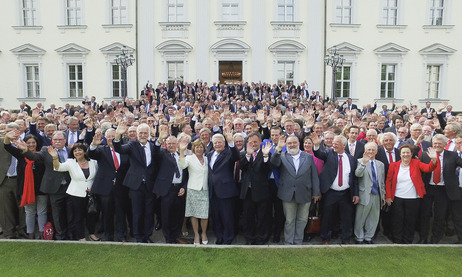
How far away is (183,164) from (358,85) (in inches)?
820

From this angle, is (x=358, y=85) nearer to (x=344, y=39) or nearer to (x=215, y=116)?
(x=344, y=39)

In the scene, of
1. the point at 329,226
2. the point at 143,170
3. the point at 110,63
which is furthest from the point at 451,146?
the point at 110,63

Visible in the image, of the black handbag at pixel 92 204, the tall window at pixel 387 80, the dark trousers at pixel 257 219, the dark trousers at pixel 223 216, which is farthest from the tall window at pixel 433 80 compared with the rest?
the black handbag at pixel 92 204

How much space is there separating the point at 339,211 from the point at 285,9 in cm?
1963

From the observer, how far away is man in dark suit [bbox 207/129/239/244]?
19.4 ft

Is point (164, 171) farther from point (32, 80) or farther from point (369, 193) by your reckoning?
point (32, 80)

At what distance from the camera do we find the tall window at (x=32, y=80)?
80.3 feet

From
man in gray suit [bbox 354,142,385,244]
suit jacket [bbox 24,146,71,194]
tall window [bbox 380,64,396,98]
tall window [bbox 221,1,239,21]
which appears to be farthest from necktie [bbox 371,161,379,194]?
tall window [bbox 380,64,396,98]

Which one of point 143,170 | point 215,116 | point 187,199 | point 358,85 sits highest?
point 358,85

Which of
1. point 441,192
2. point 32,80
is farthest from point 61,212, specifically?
point 32,80

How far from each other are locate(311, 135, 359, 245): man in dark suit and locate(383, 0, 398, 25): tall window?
21408 mm

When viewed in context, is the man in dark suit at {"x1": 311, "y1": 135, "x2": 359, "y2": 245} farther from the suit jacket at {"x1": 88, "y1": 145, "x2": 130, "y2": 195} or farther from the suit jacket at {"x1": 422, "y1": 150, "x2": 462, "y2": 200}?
Answer: the suit jacket at {"x1": 88, "y1": 145, "x2": 130, "y2": 195}

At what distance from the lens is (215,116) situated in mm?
8930

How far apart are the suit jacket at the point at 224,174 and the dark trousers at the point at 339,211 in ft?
5.15
